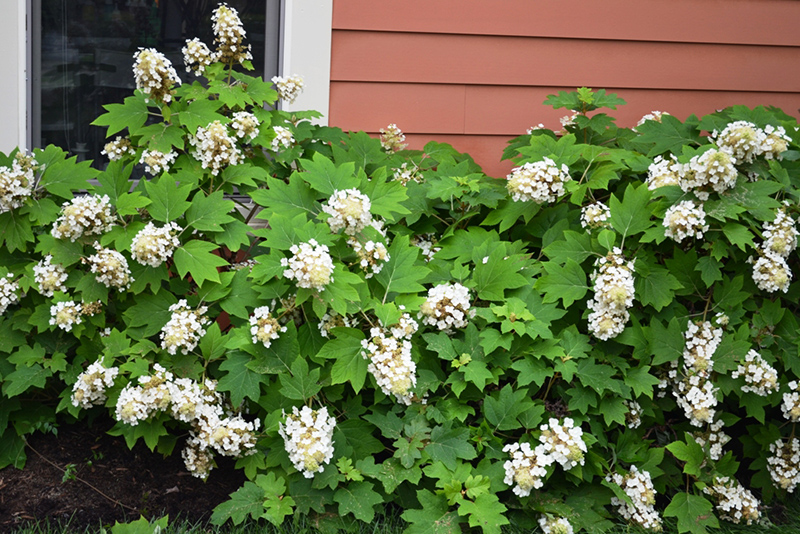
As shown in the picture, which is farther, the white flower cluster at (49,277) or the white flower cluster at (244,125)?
the white flower cluster at (244,125)

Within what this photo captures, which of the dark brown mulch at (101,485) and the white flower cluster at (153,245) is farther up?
the white flower cluster at (153,245)

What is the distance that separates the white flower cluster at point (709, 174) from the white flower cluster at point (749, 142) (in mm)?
43

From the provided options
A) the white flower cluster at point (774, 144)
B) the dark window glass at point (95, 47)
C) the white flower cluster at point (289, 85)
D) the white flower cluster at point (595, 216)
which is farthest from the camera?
the dark window glass at point (95, 47)

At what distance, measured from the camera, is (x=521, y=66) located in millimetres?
3453

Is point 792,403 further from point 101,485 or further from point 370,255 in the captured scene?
point 101,485

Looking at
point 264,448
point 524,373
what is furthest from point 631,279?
point 264,448

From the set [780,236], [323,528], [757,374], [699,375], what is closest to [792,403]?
[757,374]

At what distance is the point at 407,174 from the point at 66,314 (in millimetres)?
1332

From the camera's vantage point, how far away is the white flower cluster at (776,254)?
2529 millimetres

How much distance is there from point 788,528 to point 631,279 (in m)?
0.99

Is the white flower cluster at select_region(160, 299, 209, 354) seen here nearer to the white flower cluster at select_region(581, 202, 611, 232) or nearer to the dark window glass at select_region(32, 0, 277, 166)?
the dark window glass at select_region(32, 0, 277, 166)

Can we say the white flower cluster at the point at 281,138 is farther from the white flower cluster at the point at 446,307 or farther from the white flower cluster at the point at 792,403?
the white flower cluster at the point at 792,403

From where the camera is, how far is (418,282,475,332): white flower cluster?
2.43 m

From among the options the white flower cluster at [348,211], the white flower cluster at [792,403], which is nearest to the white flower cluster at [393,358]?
the white flower cluster at [348,211]
